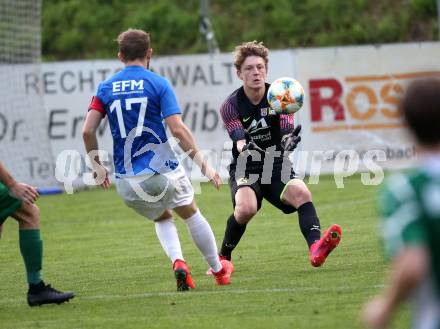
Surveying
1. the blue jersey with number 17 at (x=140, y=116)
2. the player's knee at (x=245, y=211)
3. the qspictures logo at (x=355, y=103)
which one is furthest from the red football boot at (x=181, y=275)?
the qspictures logo at (x=355, y=103)

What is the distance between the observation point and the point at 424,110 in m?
3.14

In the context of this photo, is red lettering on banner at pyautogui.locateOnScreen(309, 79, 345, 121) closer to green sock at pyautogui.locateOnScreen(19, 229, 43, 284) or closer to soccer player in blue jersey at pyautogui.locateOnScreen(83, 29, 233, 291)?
soccer player in blue jersey at pyautogui.locateOnScreen(83, 29, 233, 291)

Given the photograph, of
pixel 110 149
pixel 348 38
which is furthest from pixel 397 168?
pixel 348 38

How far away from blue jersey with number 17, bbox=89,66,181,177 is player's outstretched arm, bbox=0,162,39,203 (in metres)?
0.83

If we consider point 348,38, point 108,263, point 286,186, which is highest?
point 348,38

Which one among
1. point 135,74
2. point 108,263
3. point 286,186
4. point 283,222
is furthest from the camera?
point 283,222

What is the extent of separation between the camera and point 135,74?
7051 mm

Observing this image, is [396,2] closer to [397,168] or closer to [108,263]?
[397,168]

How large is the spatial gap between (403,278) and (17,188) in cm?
382

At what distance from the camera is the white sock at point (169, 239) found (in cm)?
727

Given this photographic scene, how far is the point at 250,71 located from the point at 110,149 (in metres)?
10.2

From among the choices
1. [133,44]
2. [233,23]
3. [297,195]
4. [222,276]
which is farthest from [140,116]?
[233,23]

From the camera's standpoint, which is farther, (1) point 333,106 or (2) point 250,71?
(1) point 333,106

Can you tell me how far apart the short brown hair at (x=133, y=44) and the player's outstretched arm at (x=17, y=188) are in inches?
48.0
